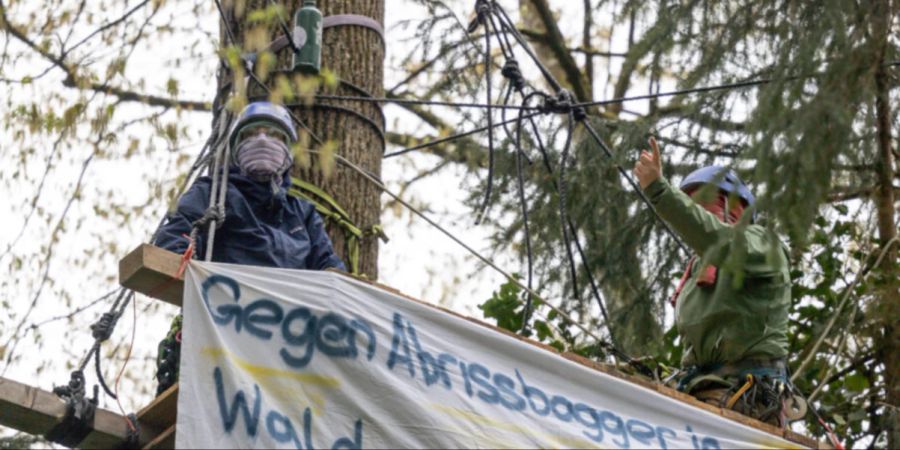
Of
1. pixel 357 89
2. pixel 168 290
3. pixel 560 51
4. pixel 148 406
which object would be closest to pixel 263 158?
pixel 357 89

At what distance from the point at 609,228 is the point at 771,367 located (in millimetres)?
3730

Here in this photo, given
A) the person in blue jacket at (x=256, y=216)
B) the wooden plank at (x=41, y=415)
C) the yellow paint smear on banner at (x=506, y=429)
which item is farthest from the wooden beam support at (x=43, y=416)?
the yellow paint smear on banner at (x=506, y=429)

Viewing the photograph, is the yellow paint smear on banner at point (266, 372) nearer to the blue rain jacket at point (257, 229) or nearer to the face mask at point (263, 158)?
the blue rain jacket at point (257, 229)

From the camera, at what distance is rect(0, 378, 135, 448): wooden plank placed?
16.7 ft

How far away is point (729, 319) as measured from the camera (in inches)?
241

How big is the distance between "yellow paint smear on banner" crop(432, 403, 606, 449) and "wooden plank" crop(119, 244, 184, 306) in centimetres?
92

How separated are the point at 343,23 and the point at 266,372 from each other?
2.34 m

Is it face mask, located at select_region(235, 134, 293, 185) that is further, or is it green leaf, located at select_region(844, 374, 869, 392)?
green leaf, located at select_region(844, 374, 869, 392)

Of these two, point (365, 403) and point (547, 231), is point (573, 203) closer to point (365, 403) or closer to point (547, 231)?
point (547, 231)

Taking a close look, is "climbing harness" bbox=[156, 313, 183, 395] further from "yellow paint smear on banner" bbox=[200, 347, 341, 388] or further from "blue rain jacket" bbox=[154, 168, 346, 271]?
"yellow paint smear on banner" bbox=[200, 347, 341, 388]

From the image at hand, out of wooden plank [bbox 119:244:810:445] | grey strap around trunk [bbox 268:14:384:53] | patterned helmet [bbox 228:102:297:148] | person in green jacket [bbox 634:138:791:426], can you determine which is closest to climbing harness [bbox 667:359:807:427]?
person in green jacket [bbox 634:138:791:426]

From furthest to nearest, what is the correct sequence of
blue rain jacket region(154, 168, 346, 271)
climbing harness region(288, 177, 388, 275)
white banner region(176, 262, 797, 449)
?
Result: climbing harness region(288, 177, 388, 275)
blue rain jacket region(154, 168, 346, 271)
white banner region(176, 262, 797, 449)

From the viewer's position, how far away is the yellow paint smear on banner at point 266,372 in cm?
495

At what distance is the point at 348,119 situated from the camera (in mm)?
6750
